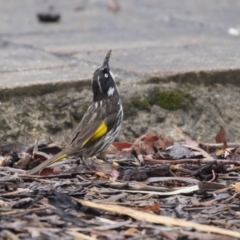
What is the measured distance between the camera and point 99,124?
5367mm

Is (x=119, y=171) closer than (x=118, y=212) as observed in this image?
No

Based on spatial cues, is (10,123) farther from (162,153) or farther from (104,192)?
(104,192)

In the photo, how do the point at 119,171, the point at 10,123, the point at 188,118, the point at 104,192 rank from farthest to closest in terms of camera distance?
the point at 188,118 < the point at 10,123 < the point at 119,171 < the point at 104,192

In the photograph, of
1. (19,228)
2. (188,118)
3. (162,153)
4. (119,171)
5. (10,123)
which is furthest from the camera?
(188,118)

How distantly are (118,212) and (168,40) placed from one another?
4949 millimetres

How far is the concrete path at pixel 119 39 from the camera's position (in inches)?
272

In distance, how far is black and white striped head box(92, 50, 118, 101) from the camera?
5.64 m

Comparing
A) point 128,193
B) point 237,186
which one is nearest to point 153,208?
point 128,193

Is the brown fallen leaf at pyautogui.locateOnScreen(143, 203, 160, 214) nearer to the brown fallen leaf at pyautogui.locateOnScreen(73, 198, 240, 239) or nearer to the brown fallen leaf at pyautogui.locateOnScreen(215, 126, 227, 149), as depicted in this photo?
the brown fallen leaf at pyautogui.locateOnScreen(73, 198, 240, 239)

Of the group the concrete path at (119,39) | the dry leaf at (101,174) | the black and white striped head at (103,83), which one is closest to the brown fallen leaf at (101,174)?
the dry leaf at (101,174)

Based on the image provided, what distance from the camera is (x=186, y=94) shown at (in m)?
6.54

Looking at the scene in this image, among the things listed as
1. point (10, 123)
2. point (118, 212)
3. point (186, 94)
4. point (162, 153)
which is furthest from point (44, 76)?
point (118, 212)

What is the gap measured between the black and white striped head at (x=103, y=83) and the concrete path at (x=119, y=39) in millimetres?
735

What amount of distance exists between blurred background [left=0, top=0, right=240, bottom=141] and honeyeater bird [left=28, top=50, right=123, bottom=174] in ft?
2.11
